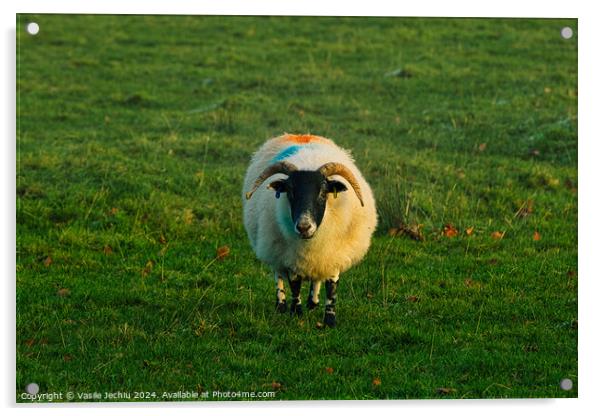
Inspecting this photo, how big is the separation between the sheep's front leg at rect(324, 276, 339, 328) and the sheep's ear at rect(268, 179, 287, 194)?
96 cm

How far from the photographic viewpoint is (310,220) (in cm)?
727

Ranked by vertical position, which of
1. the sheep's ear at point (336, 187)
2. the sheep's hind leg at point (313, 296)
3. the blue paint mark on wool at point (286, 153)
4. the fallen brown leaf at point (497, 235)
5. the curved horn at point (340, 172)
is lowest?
the sheep's hind leg at point (313, 296)

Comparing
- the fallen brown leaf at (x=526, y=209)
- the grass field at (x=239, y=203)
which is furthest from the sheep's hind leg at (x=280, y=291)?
the fallen brown leaf at (x=526, y=209)

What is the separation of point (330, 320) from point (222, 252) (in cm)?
171

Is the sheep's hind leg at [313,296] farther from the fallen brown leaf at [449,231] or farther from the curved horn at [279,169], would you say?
the fallen brown leaf at [449,231]

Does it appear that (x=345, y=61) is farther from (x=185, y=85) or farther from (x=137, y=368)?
(x=137, y=368)

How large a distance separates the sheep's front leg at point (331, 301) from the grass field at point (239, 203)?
0.44 ft

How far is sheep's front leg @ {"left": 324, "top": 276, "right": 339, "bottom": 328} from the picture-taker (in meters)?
7.99

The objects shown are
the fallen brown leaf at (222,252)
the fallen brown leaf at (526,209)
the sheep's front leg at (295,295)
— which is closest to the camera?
the sheep's front leg at (295,295)

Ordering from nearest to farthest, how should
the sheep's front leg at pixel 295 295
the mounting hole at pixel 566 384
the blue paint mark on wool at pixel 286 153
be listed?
the mounting hole at pixel 566 384 < the sheep's front leg at pixel 295 295 < the blue paint mark on wool at pixel 286 153

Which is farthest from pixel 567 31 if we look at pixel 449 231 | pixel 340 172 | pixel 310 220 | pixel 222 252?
pixel 222 252

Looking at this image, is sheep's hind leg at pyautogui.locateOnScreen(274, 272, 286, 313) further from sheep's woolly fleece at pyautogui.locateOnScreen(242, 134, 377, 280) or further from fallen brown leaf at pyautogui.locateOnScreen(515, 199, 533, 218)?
fallen brown leaf at pyautogui.locateOnScreen(515, 199, 533, 218)

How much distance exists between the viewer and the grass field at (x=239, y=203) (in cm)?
718
